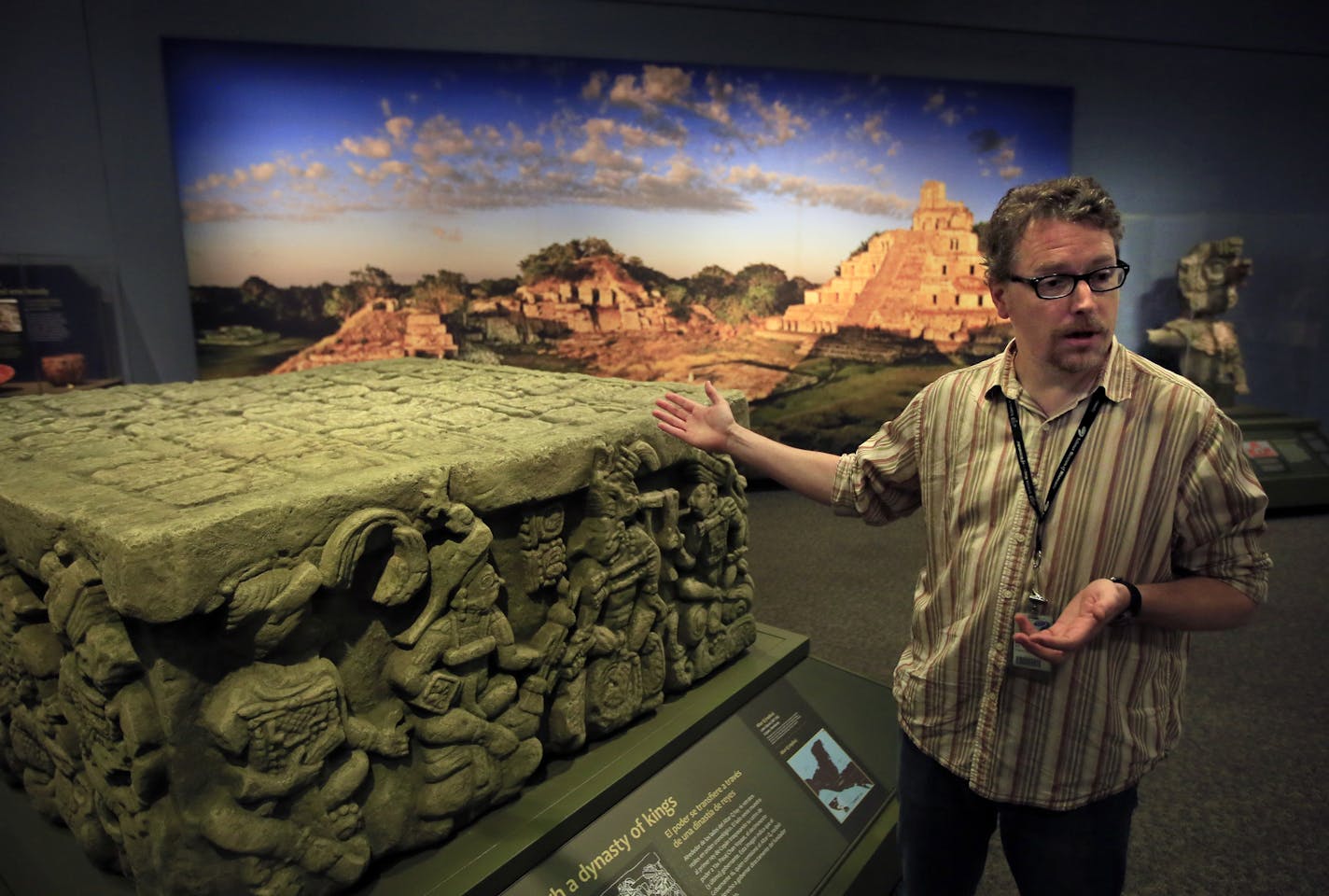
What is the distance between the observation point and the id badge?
1667 millimetres

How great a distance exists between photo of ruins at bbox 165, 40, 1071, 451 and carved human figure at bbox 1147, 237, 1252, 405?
1.53m

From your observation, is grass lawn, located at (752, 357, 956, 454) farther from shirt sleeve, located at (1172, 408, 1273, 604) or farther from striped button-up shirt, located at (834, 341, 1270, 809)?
shirt sleeve, located at (1172, 408, 1273, 604)

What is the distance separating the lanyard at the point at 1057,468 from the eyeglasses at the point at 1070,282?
198 millimetres

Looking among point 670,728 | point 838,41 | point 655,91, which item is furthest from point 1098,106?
point 670,728

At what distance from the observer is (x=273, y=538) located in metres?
1.93

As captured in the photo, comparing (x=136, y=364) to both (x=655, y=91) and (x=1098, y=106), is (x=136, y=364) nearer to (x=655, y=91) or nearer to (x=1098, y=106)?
(x=655, y=91)

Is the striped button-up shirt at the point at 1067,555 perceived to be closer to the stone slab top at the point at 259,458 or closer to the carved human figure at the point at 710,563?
the stone slab top at the point at 259,458

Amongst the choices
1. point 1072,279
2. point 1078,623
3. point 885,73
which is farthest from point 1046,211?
point 885,73

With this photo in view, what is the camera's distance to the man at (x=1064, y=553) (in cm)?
158

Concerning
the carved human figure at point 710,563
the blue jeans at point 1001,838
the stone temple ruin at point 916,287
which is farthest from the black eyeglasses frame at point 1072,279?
the stone temple ruin at point 916,287

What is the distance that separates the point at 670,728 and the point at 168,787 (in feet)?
5.22

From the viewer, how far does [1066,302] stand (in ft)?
5.20

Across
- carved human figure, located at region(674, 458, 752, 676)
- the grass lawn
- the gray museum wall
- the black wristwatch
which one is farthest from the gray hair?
the grass lawn

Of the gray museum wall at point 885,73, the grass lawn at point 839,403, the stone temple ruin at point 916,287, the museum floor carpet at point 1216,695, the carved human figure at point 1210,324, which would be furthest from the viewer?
the grass lawn at point 839,403
